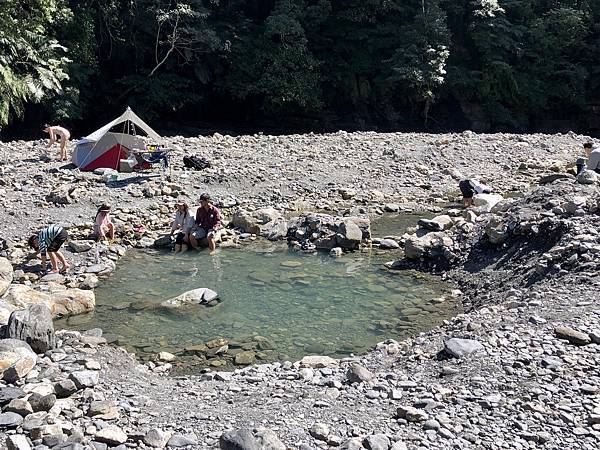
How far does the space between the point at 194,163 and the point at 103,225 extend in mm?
4762

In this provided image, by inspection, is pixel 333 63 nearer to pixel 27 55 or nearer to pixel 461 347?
pixel 27 55

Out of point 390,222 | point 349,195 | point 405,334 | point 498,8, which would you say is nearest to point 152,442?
point 405,334

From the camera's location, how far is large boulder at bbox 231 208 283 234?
44.7 ft

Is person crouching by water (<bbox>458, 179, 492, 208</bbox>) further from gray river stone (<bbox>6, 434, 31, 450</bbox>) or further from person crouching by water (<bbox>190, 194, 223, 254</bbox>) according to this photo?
gray river stone (<bbox>6, 434, 31, 450</bbox>)

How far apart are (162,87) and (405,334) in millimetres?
22824

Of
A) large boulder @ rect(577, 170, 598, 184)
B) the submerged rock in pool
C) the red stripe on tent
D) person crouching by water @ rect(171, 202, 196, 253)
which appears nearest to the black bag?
the red stripe on tent

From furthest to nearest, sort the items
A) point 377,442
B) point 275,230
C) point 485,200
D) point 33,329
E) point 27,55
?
point 27,55 → point 485,200 → point 275,230 → point 33,329 → point 377,442

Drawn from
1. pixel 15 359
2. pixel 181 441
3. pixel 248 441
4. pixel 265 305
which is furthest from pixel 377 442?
pixel 265 305

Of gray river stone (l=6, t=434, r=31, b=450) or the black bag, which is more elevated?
the black bag

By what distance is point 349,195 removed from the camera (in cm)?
1650

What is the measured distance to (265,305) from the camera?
32.3 ft

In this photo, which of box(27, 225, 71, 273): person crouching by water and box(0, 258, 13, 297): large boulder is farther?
box(27, 225, 71, 273): person crouching by water

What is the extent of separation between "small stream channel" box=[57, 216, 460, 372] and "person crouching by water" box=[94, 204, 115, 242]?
0.72m

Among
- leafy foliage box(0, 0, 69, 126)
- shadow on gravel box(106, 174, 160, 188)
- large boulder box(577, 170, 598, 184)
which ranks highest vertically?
leafy foliage box(0, 0, 69, 126)
